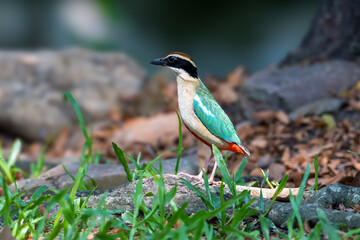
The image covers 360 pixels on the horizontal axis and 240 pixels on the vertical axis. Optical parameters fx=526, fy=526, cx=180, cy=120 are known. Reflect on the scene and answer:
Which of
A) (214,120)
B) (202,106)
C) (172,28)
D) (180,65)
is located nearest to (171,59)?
(180,65)

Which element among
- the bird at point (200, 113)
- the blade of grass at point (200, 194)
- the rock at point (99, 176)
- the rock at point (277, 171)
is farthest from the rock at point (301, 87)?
the blade of grass at point (200, 194)

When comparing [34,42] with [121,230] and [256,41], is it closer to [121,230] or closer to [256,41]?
[256,41]

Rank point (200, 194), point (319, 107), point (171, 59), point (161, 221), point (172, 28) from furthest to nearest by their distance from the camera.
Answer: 1. point (172, 28)
2. point (319, 107)
3. point (171, 59)
4. point (200, 194)
5. point (161, 221)

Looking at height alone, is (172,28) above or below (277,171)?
above

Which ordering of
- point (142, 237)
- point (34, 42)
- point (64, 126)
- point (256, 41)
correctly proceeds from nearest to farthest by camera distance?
point (142, 237), point (64, 126), point (256, 41), point (34, 42)

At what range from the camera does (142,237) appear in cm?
281

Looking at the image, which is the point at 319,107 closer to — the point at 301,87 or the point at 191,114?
the point at 301,87

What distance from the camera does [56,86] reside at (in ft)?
28.6

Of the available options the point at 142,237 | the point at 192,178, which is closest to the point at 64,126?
the point at 192,178

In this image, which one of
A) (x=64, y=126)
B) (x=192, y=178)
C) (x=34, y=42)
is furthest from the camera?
(x=34, y=42)

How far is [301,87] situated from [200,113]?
9.52ft

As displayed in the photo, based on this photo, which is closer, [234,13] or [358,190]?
[358,190]

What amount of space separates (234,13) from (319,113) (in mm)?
7019

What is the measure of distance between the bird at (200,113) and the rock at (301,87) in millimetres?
2565
